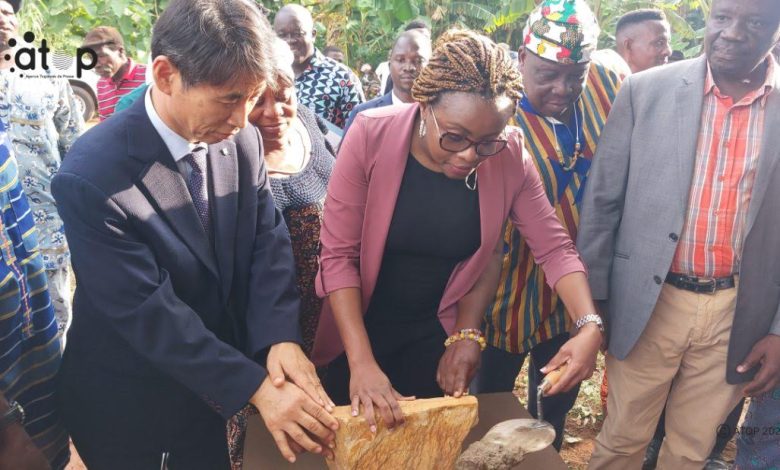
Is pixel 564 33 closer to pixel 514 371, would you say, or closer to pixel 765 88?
pixel 765 88

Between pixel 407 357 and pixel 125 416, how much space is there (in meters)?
0.87

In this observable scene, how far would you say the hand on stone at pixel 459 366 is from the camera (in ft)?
5.97

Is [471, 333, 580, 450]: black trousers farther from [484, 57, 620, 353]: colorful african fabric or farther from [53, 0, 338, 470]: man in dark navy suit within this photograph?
[53, 0, 338, 470]: man in dark navy suit

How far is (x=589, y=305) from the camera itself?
185cm

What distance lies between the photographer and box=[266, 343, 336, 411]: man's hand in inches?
60.4

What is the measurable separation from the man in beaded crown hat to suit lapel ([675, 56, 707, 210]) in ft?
1.13

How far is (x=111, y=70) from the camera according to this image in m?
5.07

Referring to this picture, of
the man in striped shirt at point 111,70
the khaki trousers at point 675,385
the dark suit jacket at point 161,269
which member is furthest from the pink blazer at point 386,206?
the man in striped shirt at point 111,70

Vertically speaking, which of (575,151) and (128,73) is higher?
(128,73)

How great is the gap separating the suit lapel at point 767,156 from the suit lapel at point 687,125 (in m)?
0.20

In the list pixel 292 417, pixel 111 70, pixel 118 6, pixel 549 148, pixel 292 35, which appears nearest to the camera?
pixel 292 417

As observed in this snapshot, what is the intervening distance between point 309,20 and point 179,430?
10.7 ft

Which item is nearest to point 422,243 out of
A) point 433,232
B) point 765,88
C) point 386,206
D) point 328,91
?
point 433,232

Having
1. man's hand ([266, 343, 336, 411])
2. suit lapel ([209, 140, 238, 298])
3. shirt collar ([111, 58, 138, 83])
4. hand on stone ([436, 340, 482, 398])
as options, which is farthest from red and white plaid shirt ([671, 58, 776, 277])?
shirt collar ([111, 58, 138, 83])
